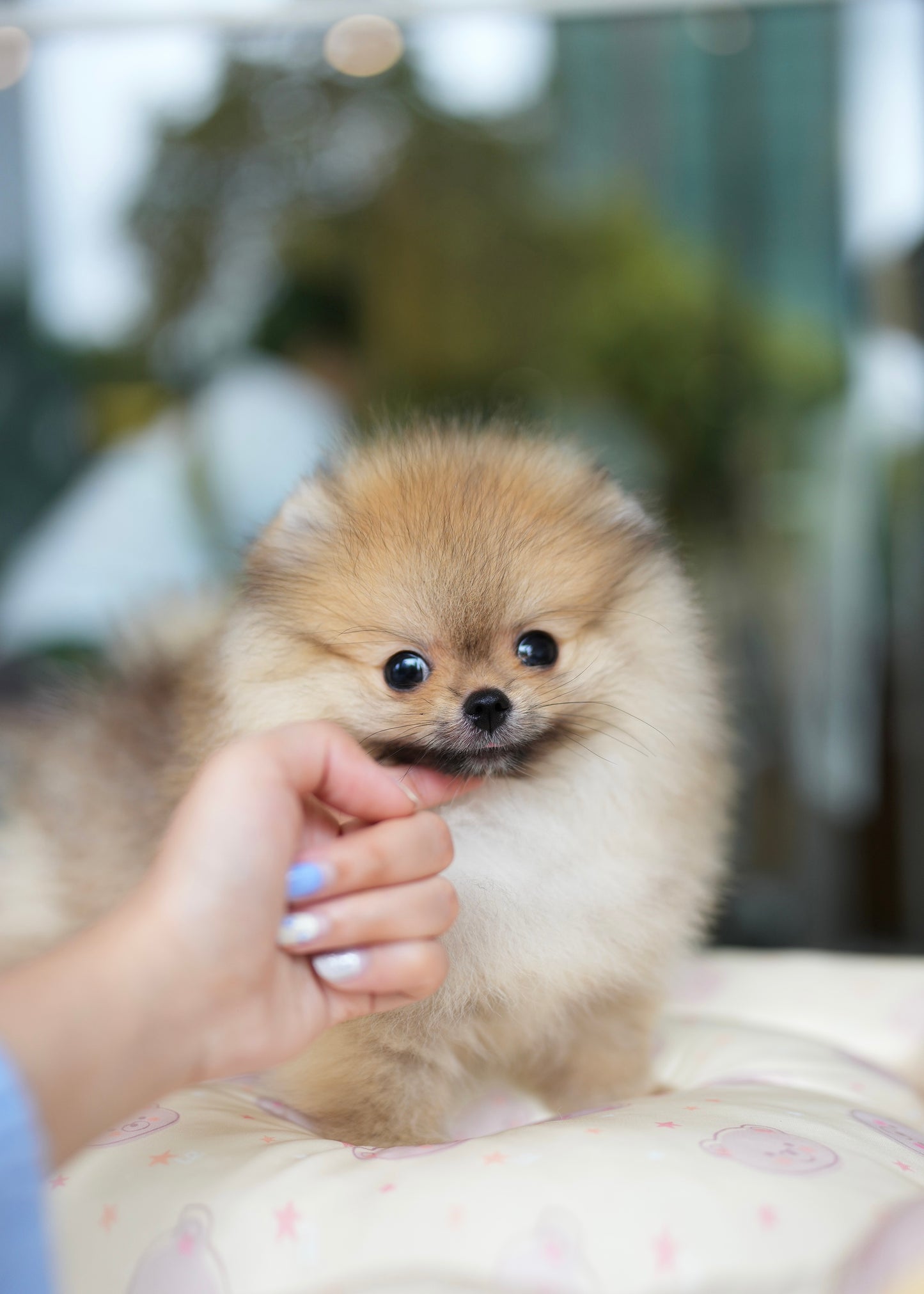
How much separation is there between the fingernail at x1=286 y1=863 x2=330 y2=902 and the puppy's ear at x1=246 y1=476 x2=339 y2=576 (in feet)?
1.40

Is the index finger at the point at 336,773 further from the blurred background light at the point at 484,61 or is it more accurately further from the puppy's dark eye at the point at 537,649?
the blurred background light at the point at 484,61

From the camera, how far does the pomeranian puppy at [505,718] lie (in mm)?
1064

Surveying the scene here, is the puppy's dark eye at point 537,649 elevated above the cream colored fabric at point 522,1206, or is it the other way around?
the puppy's dark eye at point 537,649

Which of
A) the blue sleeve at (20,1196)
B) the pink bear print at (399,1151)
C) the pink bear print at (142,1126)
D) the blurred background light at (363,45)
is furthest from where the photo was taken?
the blurred background light at (363,45)

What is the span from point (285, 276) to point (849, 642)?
1961mm

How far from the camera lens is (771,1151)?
0.91 m

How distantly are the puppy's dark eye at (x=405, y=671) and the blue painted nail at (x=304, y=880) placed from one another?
26cm

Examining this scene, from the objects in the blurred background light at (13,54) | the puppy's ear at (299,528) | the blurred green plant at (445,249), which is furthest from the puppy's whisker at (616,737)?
the blurred background light at (13,54)

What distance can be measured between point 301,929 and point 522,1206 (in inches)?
10.4

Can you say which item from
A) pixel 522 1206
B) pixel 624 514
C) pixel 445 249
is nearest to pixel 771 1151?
pixel 522 1206

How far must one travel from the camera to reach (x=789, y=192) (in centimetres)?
315

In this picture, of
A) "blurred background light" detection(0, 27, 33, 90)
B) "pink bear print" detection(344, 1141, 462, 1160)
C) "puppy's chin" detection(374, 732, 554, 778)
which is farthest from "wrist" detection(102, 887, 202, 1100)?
"blurred background light" detection(0, 27, 33, 90)

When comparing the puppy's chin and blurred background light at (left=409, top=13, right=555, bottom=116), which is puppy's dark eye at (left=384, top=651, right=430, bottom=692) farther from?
blurred background light at (left=409, top=13, right=555, bottom=116)

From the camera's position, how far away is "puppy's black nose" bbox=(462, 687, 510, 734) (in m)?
1.02
